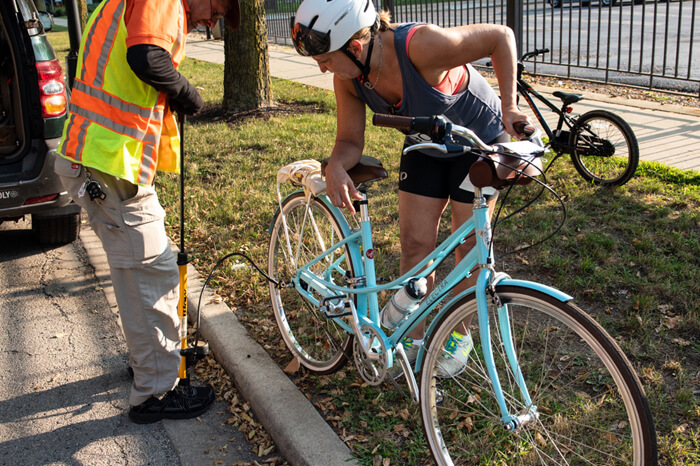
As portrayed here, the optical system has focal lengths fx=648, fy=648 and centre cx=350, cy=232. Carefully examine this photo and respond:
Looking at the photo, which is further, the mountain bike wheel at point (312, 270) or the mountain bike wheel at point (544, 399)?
the mountain bike wheel at point (312, 270)

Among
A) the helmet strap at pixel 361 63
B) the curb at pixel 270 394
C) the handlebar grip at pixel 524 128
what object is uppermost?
the helmet strap at pixel 361 63

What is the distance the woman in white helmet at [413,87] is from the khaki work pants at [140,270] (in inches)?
34.7

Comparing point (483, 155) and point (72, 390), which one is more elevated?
point (483, 155)

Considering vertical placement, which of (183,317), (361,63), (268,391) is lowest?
(268,391)

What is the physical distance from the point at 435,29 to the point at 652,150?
13.7 ft

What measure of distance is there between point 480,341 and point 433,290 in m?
0.49

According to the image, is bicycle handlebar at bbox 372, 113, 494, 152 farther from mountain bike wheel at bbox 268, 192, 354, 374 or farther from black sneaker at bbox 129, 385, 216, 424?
black sneaker at bbox 129, 385, 216, 424

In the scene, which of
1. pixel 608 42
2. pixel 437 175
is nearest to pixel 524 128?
pixel 437 175

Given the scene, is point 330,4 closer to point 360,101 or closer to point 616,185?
point 360,101

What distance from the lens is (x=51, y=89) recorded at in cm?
471

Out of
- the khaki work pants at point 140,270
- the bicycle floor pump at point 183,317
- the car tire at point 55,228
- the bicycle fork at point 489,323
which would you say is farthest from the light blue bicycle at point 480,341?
the car tire at point 55,228

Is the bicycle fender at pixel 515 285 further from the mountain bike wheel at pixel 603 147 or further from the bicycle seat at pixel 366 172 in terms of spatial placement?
the mountain bike wheel at pixel 603 147

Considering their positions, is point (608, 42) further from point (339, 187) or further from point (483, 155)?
point (483, 155)

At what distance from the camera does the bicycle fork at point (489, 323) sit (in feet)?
7.41
